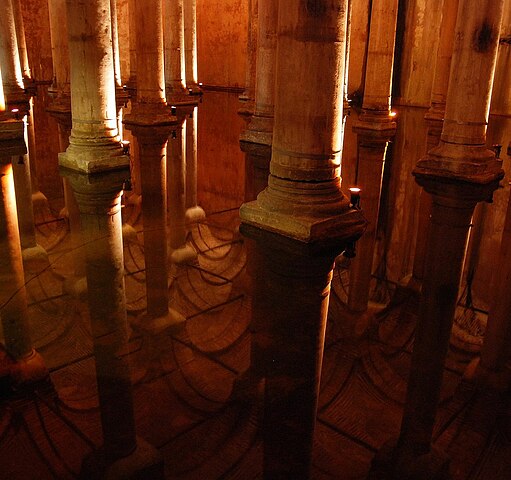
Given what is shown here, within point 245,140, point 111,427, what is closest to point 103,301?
point 111,427

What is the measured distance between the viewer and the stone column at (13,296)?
493cm

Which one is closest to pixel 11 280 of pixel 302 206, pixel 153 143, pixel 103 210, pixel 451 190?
pixel 103 210

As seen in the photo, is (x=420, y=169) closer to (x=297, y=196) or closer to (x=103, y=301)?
(x=297, y=196)

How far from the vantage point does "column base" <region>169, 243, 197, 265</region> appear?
845cm

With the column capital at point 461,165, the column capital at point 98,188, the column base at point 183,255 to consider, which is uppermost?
the column capital at point 461,165

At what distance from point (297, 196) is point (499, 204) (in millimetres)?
4807

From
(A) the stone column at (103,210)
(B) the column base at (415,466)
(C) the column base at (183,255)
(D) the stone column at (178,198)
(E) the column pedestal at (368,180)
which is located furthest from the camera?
(C) the column base at (183,255)

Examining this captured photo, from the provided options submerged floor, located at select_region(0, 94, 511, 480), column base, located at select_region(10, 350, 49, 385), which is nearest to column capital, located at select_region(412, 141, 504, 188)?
submerged floor, located at select_region(0, 94, 511, 480)

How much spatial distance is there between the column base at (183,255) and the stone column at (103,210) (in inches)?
164

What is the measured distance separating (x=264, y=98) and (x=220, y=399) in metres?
3.05

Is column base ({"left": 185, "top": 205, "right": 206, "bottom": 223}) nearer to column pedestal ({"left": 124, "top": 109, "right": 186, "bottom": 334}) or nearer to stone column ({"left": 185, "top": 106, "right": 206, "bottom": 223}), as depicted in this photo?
stone column ({"left": 185, "top": 106, "right": 206, "bottom": 223})

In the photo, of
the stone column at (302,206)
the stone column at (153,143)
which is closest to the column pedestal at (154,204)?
the stone column at (153,143)

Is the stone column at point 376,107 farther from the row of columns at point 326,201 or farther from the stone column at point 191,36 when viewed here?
the stone column at point 191,36

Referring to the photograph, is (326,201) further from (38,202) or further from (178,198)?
(38,202)
